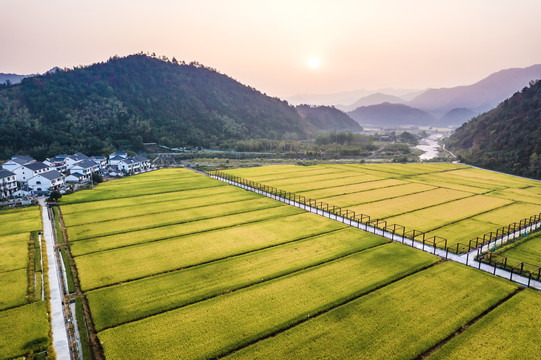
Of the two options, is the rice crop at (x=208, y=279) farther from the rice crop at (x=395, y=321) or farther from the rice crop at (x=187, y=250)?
the rice crop at (x=395, y=321)

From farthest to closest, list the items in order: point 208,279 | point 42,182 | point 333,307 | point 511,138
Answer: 1. point 511,138
2. point 42,182
3. point 208,279
4. point 333,307

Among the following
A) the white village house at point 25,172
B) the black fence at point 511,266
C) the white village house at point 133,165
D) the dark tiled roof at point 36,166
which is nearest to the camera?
the black fence at point 511,266

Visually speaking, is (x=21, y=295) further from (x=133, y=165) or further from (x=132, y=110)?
(x=132, y=110)

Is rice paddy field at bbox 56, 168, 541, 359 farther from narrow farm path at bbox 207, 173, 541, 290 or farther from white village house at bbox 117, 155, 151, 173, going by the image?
white village house at bbox 117, 155, 151, 173

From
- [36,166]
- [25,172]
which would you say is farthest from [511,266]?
[36,166]

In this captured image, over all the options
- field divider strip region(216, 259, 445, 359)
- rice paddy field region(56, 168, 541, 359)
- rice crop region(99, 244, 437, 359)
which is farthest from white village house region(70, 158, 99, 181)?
field divider strip region(216, 259, 445, 359)

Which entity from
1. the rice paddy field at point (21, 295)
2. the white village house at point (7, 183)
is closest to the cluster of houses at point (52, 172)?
the white village house at point (7, 183)

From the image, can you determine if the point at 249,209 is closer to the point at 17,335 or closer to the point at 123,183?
the point at 17,335
